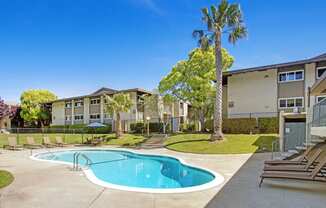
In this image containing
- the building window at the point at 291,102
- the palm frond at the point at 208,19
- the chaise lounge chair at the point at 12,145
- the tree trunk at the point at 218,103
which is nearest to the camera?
the tree trunk at the point at 218,103

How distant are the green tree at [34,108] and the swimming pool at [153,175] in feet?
117

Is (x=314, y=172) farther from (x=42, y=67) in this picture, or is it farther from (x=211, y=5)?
(x=42, y=67)

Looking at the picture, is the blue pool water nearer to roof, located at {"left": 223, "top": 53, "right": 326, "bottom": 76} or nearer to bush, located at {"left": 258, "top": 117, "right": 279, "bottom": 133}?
bush, located at {"left": 258, "top": 117, "right": 279, "bottom": 133}

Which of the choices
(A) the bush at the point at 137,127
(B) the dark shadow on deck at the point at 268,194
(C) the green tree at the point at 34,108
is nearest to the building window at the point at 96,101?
(A) the bush at the point at 137,127

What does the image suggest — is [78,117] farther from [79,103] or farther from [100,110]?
[100,110]

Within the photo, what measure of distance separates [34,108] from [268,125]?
4155cm

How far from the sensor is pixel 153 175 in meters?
13.2

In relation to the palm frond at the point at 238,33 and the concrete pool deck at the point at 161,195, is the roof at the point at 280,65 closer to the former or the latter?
the palm frond at the point at 238,33

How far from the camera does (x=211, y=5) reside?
867 inches

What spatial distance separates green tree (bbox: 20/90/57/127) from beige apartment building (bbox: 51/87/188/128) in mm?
2812

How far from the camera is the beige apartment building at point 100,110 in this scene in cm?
3625

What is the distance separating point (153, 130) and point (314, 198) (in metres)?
27.6

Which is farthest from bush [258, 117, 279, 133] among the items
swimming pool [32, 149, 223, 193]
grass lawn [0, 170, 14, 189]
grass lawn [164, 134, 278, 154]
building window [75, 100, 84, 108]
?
building window [75, 100, 84, 108]

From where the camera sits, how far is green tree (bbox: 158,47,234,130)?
29078mm
